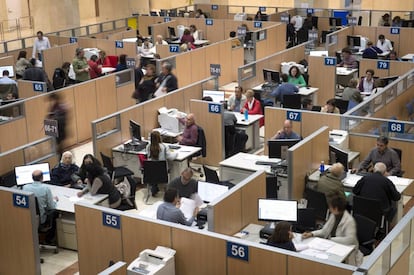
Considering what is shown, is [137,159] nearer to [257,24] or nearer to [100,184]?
[100,184]

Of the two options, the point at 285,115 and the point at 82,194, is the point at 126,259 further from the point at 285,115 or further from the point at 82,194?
the point at 285,115

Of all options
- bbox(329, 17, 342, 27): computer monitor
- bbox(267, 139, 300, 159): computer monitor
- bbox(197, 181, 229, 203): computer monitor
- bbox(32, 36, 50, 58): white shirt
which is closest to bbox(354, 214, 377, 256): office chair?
bbox(197, 181, 229, 203): computer monitor

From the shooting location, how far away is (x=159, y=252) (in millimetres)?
6406

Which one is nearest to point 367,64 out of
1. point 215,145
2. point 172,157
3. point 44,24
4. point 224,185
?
point 215,145

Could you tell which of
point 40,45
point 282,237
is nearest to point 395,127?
point 282,237

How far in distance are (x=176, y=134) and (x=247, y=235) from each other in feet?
13.8

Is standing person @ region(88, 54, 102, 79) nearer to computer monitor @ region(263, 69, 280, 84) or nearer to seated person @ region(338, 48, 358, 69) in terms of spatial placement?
computer monitor @ region(263, 69, 280, 84)

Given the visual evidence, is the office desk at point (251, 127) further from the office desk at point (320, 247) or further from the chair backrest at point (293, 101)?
the office desk at point (320, 247)

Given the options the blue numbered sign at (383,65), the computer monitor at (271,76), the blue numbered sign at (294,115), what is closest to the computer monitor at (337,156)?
the blue numbered sign at (294,115)

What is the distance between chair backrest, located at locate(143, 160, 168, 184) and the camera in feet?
32.1

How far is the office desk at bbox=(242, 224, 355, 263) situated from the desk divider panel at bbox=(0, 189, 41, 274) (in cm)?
241

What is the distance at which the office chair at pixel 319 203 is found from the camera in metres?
8.24

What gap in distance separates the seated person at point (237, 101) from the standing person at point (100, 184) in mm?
4226

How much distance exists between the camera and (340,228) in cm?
700
